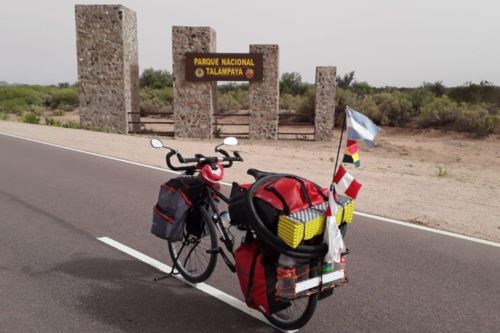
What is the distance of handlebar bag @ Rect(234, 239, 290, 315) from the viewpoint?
3.62m

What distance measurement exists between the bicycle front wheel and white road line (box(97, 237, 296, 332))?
0.09 m

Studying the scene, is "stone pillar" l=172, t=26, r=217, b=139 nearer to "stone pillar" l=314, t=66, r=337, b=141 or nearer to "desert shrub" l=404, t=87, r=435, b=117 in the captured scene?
"stone pillar" l=314, t=66, r=337, b=141

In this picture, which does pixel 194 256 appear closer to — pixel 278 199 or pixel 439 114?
pixel 278 199

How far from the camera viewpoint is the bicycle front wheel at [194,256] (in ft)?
15.5

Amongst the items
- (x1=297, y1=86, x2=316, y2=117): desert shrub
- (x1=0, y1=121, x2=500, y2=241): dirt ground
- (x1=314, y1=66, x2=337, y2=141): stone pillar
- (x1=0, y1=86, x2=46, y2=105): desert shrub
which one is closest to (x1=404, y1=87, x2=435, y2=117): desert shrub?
(x1=0, y1=121, x2=500, y2=241): dirt ground

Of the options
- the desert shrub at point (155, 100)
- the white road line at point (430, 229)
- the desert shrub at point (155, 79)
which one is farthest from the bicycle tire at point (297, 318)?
the desert shrub at point (155, 79)

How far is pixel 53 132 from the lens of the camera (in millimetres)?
20922

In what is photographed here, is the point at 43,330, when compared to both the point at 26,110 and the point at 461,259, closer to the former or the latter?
the point at 461,259

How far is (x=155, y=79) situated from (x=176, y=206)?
46987 mm

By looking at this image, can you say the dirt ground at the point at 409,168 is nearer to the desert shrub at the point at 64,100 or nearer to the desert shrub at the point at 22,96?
the desert shrub at the point at 64,100

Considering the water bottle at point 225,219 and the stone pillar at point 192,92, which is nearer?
the water bottle at point 225,219

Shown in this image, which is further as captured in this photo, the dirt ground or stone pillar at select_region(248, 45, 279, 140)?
stone pillar at select_region(248, 45, 279, 140)

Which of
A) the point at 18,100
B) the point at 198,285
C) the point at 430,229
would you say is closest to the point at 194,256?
the point at 198,285

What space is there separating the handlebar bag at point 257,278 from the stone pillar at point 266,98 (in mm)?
17433
